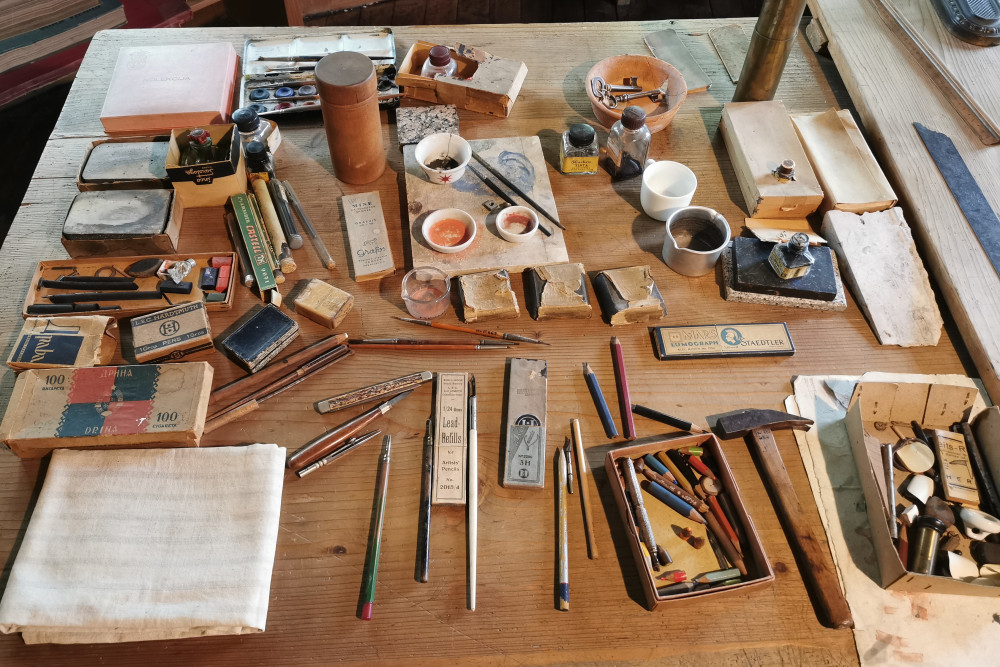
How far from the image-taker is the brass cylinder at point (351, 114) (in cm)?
160

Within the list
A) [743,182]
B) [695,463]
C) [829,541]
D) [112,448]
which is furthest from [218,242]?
[829,541]

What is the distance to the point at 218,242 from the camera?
5.61 ft

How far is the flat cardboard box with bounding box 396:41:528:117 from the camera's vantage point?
78.2 inches

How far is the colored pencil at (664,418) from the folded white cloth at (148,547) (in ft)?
2.48

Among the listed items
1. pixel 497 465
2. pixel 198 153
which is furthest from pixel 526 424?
pixel 198 153

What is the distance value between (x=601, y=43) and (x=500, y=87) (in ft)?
1.57

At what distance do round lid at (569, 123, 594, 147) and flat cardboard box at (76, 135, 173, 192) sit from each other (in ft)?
3.46

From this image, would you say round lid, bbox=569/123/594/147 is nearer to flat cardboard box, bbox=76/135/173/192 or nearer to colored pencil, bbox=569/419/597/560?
colored pencil, bbox=569/419/597/560

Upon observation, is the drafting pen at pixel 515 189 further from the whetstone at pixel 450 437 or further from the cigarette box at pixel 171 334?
the cigarette box at pixel 171 334

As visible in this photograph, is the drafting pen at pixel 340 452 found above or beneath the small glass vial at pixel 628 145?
beneath

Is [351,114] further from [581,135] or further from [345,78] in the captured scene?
[581,135]

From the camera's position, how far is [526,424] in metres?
1.42

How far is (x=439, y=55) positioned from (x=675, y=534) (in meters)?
1.48

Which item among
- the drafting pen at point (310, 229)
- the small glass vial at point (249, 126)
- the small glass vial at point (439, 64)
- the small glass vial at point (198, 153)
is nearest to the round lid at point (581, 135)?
the small glass vial at point (439, 64)
